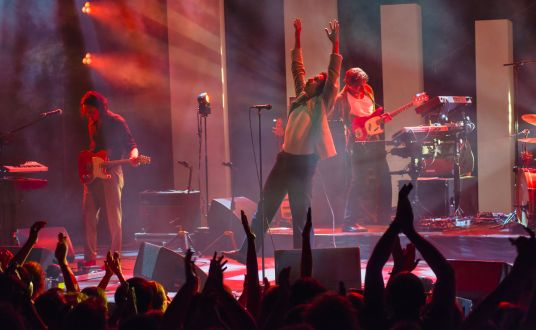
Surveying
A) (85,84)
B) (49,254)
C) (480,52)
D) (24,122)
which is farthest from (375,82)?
(49,254)

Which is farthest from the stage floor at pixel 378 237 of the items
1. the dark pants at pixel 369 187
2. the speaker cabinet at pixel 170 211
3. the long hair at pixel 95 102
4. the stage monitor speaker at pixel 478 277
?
the stage monitor speaker at pixel 478 277

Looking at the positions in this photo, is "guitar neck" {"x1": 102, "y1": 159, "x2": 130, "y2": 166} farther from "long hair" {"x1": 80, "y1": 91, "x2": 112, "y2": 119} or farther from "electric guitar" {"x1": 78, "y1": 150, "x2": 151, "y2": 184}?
"long hair" {"x1": 80, "y1": 91, "x2": 112, "y2": 119}

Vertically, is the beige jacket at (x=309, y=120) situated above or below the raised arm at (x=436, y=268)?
above

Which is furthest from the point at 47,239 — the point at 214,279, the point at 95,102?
the point at 214,279

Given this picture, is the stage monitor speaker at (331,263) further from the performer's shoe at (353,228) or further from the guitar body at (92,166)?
the guitar body at (92,166)

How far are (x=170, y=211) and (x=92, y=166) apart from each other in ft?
5.61

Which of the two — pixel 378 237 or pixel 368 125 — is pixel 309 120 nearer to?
pixel 378 237

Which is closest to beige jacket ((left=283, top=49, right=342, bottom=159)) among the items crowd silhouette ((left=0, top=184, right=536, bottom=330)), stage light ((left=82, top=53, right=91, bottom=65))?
crowd silhouette ((left=0, top=184, right=536, bottom=330))

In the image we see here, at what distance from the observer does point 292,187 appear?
7223 millimetres

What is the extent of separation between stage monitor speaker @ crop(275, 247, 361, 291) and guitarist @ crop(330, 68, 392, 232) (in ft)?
13.4

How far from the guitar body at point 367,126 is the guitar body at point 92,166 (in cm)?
318

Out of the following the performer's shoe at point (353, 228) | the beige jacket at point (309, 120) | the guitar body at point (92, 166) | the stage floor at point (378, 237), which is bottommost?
the stage floor at point (378, 237)

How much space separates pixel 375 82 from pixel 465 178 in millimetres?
2125

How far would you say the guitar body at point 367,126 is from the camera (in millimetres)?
9609
